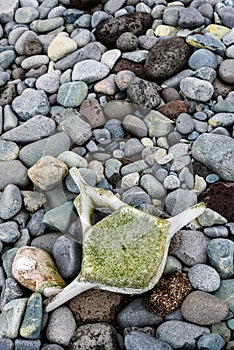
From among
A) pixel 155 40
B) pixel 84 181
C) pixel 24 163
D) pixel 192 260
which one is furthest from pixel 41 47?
pixel 192 260

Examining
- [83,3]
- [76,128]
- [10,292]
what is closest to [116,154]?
[76,128]

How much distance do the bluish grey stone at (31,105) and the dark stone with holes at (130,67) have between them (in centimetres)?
44

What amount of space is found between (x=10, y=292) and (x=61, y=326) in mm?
263

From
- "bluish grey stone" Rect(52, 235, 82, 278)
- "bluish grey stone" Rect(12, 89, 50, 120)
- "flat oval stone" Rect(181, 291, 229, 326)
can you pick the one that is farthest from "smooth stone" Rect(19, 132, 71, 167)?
"flat oval stone" Rect(181, 291, 229, 326)

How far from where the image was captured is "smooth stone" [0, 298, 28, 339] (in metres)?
2.03

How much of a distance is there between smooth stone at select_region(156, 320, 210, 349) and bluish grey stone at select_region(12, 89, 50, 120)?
53.3 inches

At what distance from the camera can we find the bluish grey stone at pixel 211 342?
6.44 ft

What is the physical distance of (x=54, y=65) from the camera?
3117mm

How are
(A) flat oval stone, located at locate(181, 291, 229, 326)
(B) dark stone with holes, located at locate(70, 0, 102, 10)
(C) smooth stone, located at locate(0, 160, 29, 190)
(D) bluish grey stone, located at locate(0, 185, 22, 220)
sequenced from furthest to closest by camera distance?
(B) dark stone with holes, located at locate(70, 0, 102, 10), (C) smooth stone, located at locate(0, 160, 29, 190), (D) bluish grey stone, located at locate(0, 185, 22, 220), (A) flat oval stone, located at locate(181, 291, 229, 326)

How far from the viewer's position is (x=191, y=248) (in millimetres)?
2234

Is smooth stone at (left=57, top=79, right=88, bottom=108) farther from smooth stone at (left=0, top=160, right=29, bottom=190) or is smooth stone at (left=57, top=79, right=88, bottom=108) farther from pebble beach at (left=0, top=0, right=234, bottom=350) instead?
smooth stone at (left=0, top=160, right=29, bottom=190)

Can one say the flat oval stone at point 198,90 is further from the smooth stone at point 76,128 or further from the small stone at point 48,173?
the small stone at point 48,173

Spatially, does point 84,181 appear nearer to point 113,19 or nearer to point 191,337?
point 191,337

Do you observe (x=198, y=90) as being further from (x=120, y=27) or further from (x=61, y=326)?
(x=61, y=326)
